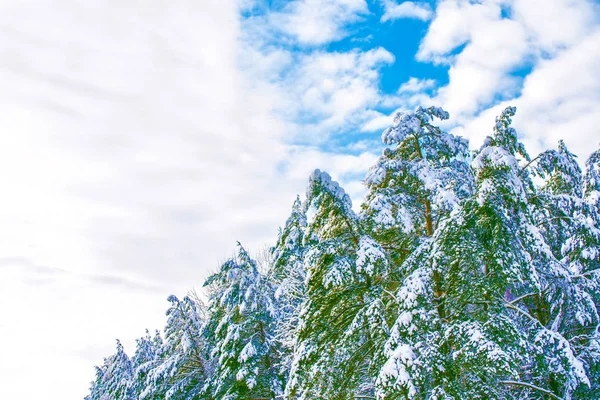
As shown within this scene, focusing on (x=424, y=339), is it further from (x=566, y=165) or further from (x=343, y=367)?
(x=566, y=165)

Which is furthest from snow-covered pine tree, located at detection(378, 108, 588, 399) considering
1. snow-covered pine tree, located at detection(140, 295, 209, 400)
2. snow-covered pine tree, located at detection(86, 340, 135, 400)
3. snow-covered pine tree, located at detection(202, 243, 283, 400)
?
snow-covered pine tree, located at detection(86, 340, 135, 400)

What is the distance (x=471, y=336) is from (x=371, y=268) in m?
1.96

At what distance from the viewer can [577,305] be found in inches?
362

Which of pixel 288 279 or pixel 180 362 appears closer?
pixel 180 362

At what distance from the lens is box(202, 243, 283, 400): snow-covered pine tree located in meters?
13.5

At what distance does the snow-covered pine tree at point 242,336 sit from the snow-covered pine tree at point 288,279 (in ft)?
1.58

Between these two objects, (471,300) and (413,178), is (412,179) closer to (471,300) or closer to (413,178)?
(413,178)

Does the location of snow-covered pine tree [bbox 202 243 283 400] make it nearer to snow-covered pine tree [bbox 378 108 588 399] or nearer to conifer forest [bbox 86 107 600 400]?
conifer forest [bbox 86 107 600 400]

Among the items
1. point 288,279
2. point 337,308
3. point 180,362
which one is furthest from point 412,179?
point 180,362

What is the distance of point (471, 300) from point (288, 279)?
9417mm

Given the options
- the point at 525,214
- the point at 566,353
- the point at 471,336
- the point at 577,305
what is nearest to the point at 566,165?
the point at 525,214

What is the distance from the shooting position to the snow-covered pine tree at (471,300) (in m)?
6.52

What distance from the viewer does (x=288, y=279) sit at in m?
15.9

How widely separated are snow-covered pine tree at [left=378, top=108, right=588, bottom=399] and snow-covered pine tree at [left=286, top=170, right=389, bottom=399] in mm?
907
